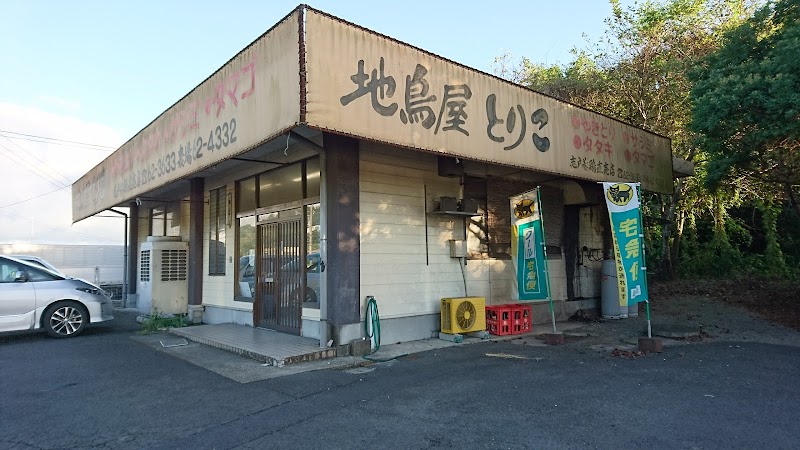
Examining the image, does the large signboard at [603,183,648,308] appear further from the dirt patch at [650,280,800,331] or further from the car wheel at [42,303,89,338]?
the car wheel at [42,303,89,338]

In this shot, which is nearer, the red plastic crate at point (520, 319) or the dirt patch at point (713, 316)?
the dirt patch at point (713, 316)

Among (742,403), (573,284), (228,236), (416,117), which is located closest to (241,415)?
(416,117)

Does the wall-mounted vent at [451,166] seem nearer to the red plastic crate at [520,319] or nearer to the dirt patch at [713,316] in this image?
the red plastic crate at [520,319]

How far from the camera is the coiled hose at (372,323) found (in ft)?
25.6

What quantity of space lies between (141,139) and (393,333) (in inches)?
274

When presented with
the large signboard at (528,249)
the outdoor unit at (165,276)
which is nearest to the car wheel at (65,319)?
the outdoor unit at (165,276)

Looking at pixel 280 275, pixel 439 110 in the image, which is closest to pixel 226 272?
pixel 280 275

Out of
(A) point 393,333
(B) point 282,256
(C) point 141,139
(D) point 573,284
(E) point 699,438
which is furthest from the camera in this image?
(D) point 573,284

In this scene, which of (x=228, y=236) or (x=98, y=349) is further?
(x=228, y=236)

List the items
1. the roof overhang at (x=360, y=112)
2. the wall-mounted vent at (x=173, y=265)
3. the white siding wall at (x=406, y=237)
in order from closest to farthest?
the roof overhang at (x=360, y=112), the white siding wall at (x=406, y=237), the wall-mounted vent at (x=173, y=265)

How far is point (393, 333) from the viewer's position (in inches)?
328

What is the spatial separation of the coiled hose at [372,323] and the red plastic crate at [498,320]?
8.28 ft

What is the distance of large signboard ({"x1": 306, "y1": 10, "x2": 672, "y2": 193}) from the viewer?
6074 millimetres

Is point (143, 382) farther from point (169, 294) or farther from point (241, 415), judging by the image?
point (169, 294)
